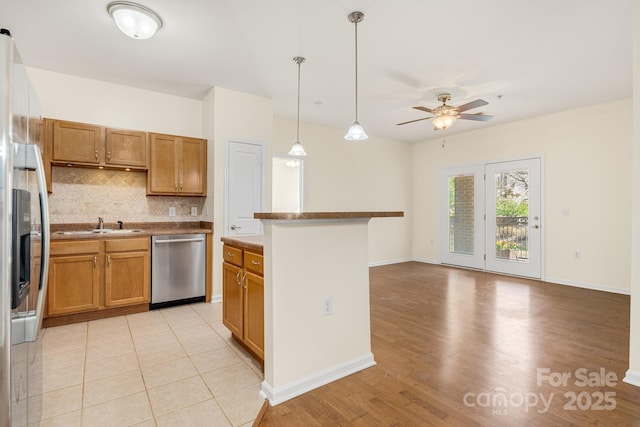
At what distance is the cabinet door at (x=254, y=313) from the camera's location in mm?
2201

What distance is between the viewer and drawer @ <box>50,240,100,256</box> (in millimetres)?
3137

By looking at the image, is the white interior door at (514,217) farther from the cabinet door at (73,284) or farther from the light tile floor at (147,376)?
the cabinet door at (73,284)

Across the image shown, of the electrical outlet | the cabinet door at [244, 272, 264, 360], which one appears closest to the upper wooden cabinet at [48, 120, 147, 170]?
the cabinet door at [244, 272, 264, 360]

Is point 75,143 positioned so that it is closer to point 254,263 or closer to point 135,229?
point 135,229

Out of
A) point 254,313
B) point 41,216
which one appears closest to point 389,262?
point 254,313

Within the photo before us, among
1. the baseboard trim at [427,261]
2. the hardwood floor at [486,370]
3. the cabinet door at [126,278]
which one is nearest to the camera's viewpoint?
the hardwood floor at [486,370]

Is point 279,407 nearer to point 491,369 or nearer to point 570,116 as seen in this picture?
point 491,369

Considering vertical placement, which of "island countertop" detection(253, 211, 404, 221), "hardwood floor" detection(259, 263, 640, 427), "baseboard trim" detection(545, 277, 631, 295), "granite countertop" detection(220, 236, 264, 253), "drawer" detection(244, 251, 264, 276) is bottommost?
"hardwood floor" detection(259, 263, 640, 427)

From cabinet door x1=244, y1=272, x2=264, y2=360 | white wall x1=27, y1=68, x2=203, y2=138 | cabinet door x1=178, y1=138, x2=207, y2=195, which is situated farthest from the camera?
cabinet door x1=178, y1=138, x2=207, y2=195

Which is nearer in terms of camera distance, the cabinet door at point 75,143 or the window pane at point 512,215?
the cabinet door at point 75,143

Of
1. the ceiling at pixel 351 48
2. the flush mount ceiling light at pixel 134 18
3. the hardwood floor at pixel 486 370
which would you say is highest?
the ceiling at pixel 351 48

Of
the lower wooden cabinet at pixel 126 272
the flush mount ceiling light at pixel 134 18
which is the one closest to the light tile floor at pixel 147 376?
the lower wooden cabinet at pixel 126 272

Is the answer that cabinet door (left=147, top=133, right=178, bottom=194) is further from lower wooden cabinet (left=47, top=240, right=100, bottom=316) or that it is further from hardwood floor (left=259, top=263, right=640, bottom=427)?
hardwood floor (left=259, top=263, right=640, bottom=427)

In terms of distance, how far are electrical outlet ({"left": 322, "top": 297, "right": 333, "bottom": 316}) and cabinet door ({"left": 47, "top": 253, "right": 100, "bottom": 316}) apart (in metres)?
2.66
